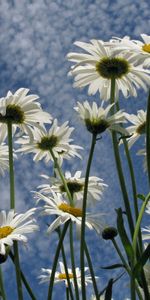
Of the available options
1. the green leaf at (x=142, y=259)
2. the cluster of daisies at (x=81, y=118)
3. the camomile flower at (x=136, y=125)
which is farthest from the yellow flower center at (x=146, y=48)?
the green leaf at (x=142, y=259)

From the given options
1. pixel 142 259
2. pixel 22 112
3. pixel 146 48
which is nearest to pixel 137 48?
pixel 146 48

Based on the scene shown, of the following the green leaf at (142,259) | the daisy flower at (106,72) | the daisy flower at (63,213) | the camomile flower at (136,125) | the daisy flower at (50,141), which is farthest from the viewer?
the daisy flower at (50,141)

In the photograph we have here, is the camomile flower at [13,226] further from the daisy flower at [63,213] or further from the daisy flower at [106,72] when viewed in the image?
the daisy flower at [106,72]

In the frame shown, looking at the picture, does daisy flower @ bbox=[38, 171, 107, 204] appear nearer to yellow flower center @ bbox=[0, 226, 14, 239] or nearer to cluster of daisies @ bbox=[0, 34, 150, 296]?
cluster of daisies @ bbox=[0, 34, 150, 296]

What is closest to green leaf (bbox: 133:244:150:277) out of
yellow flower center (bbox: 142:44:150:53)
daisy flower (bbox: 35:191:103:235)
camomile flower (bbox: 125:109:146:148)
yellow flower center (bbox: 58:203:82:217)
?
daisy flower (bbox: 35:191:103:235)

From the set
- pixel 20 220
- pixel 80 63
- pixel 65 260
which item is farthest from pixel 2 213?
pixel 80 63

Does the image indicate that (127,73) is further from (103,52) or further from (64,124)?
(64,124)
